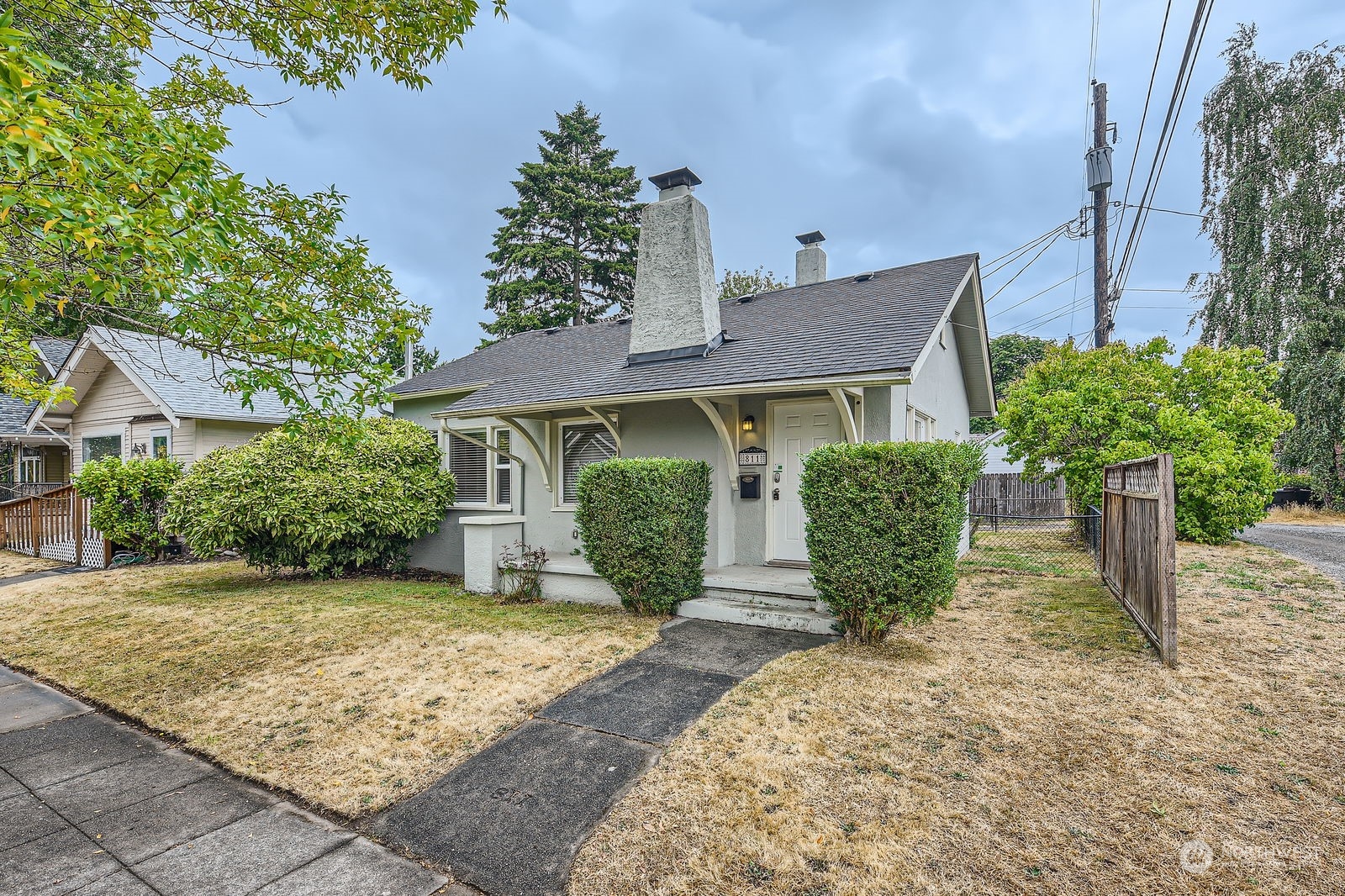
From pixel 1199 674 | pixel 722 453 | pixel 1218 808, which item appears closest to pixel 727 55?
pixel 722 453

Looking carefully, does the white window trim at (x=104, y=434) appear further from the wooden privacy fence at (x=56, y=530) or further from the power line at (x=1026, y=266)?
the power line at (x=1026, y=266)

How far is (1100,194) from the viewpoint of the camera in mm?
12258

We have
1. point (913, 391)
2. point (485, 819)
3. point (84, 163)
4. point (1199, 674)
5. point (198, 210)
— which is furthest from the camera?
point (913, 391)

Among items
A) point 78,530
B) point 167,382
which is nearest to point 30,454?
point 167,382

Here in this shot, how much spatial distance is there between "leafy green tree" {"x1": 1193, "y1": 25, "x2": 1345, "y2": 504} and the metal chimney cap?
16711 millimetres

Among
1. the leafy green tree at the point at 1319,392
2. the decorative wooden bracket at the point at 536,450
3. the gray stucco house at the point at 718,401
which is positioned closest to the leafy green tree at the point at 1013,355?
the leafy green tree at the point at 1319,392

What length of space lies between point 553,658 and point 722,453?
3195 millimetres

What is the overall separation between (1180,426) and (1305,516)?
10.2m

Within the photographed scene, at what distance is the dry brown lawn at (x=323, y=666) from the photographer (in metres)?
3.58

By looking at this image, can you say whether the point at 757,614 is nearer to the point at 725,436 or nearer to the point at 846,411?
the point at 725,436

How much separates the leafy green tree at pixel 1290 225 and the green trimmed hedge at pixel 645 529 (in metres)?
18.1

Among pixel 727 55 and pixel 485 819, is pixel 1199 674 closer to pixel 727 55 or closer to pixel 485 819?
pixel 485 819

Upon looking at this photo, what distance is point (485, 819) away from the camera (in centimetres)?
294

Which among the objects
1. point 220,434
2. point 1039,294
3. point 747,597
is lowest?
point 747,597
